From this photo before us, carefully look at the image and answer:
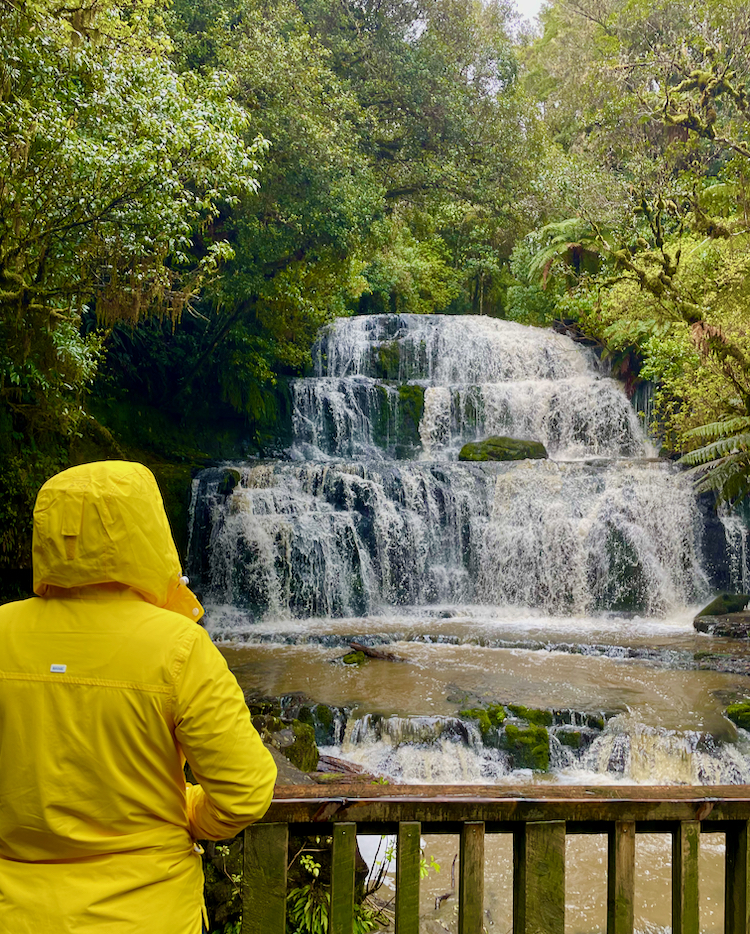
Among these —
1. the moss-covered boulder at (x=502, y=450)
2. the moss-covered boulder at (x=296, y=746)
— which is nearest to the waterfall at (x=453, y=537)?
the moss-covered boulder at (x=502, y=450)

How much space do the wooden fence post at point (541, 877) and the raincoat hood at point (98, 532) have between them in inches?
41.7

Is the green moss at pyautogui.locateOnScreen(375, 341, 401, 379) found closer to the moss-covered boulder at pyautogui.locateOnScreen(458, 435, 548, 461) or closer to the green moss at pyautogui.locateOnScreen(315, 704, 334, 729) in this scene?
the moss-covered boulder at pyautogui.locateOnScreen(458, 435, 548, 461)

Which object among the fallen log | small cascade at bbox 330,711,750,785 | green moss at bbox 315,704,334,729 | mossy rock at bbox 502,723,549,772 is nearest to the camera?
small cascade at bbox 330,711,750,785

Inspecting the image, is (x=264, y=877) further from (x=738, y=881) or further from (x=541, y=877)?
(x=738, y=881)

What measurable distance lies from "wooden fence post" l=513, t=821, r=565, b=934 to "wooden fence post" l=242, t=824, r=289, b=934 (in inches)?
22.0

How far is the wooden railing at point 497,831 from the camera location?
1752 mm

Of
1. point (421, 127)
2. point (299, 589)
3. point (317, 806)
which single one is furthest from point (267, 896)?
point (421, 127)

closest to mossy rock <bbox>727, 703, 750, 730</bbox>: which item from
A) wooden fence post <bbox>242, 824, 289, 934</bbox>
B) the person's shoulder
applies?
wooden fence post <bbox>242, 824, 289, 934</bbox>

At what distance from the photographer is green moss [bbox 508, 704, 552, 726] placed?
22.7 feet

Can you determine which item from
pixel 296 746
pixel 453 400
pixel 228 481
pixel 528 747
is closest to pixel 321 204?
pixel 228 481

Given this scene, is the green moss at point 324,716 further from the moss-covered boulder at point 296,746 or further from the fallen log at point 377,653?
the moss-covered boulder at point 296,746

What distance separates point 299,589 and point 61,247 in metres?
6.46

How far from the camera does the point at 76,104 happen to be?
25.3ft

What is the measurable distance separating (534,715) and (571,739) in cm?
37
